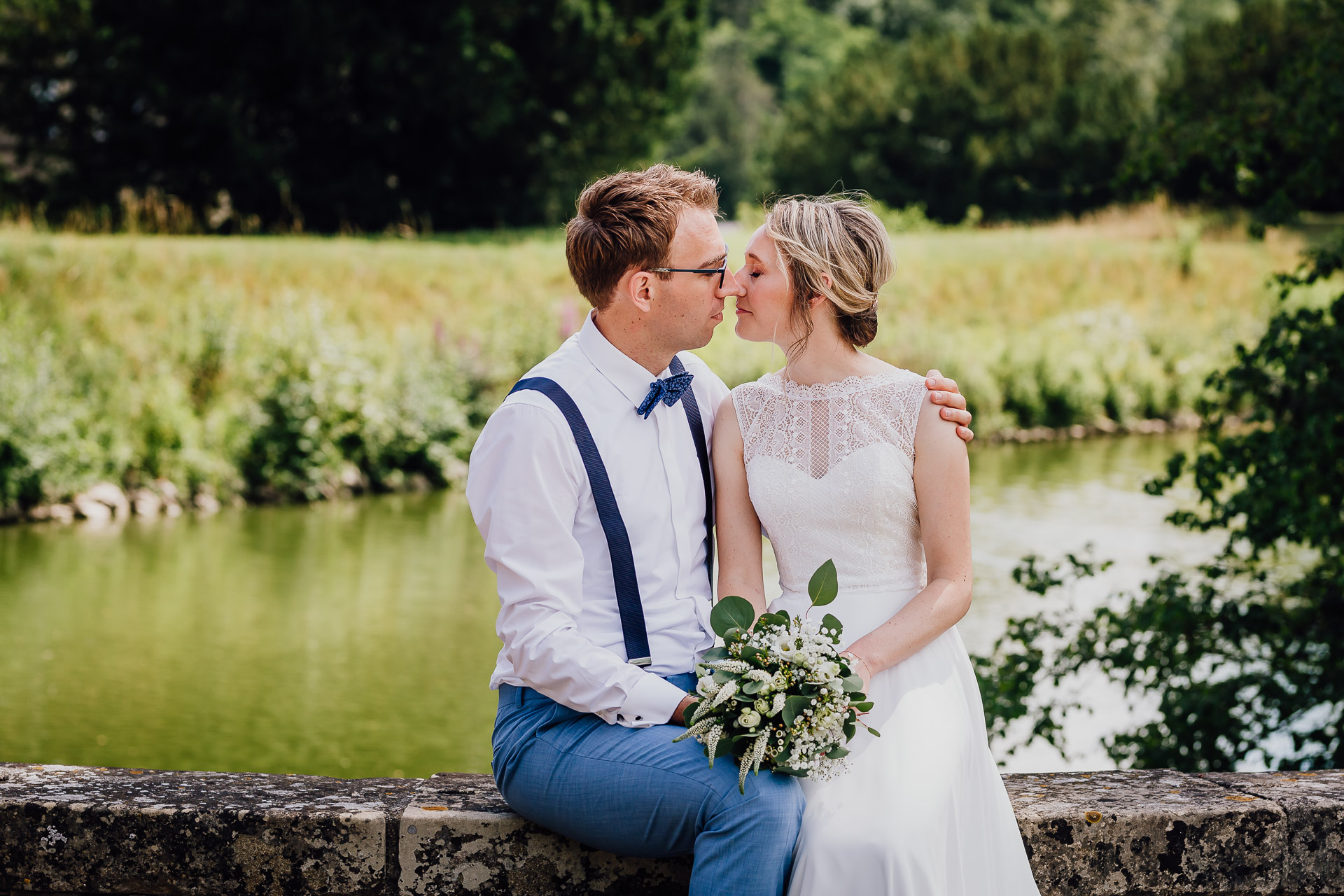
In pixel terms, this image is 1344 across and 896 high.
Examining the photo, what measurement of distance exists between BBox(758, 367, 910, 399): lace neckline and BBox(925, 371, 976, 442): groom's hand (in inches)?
2.8

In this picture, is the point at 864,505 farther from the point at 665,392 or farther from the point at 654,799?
the point at 654,799

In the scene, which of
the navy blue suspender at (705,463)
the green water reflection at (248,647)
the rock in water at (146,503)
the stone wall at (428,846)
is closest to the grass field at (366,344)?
the rock in water at (146,503)

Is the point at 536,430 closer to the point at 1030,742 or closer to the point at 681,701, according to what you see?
the point at 681,701

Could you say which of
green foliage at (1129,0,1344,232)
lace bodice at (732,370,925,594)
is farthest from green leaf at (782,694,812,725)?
green foliage at (1129,0,1344,232)

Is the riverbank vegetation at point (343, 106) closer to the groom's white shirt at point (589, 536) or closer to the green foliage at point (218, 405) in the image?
the green foliage at point (218, 405)

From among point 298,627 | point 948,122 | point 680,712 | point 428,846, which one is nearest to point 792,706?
point 680,712

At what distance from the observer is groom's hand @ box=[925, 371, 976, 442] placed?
8.39ft

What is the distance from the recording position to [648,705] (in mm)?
2289

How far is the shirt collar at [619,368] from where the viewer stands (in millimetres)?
2566

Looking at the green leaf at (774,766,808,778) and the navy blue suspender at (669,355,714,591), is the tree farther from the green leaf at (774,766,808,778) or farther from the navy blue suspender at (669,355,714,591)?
the green leaf at (774,766,808,778)

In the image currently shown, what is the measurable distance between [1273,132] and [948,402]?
9.43ft

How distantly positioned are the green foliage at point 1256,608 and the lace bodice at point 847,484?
1934 mm

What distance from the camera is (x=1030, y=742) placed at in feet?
14.7

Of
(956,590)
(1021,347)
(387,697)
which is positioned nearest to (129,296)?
(387,697)
